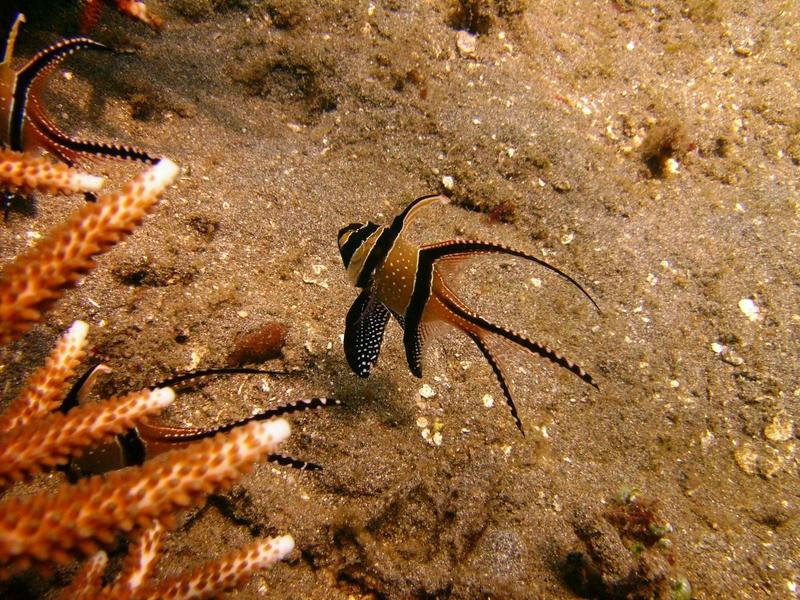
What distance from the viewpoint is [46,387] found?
70.4 inches

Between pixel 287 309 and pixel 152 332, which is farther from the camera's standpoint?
pixel 287 309

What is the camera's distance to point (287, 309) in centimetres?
304

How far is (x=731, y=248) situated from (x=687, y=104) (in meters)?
1.66

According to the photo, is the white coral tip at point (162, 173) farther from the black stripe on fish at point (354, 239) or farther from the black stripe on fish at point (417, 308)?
the black stripe on fish at point (417, 308)

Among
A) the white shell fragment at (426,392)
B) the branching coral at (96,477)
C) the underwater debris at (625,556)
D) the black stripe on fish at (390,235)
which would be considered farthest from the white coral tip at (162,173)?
the underwater debris at (625,556)

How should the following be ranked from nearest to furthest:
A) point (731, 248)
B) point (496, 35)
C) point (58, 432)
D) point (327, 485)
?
point (58, 432) → point (327, 485) → point (731, 248) → point (496, 35)

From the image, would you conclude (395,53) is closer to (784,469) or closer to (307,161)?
(307,161)

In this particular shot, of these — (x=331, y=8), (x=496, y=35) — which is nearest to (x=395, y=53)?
(x=331, y=8)

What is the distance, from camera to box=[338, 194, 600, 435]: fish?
2152mm

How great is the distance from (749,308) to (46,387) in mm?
4673

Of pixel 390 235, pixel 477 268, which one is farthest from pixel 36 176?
pixel 477 268

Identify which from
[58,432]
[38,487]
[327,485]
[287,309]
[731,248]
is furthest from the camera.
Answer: [731,248]

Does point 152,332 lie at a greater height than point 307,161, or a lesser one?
lesser

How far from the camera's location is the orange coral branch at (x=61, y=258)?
1284mm
